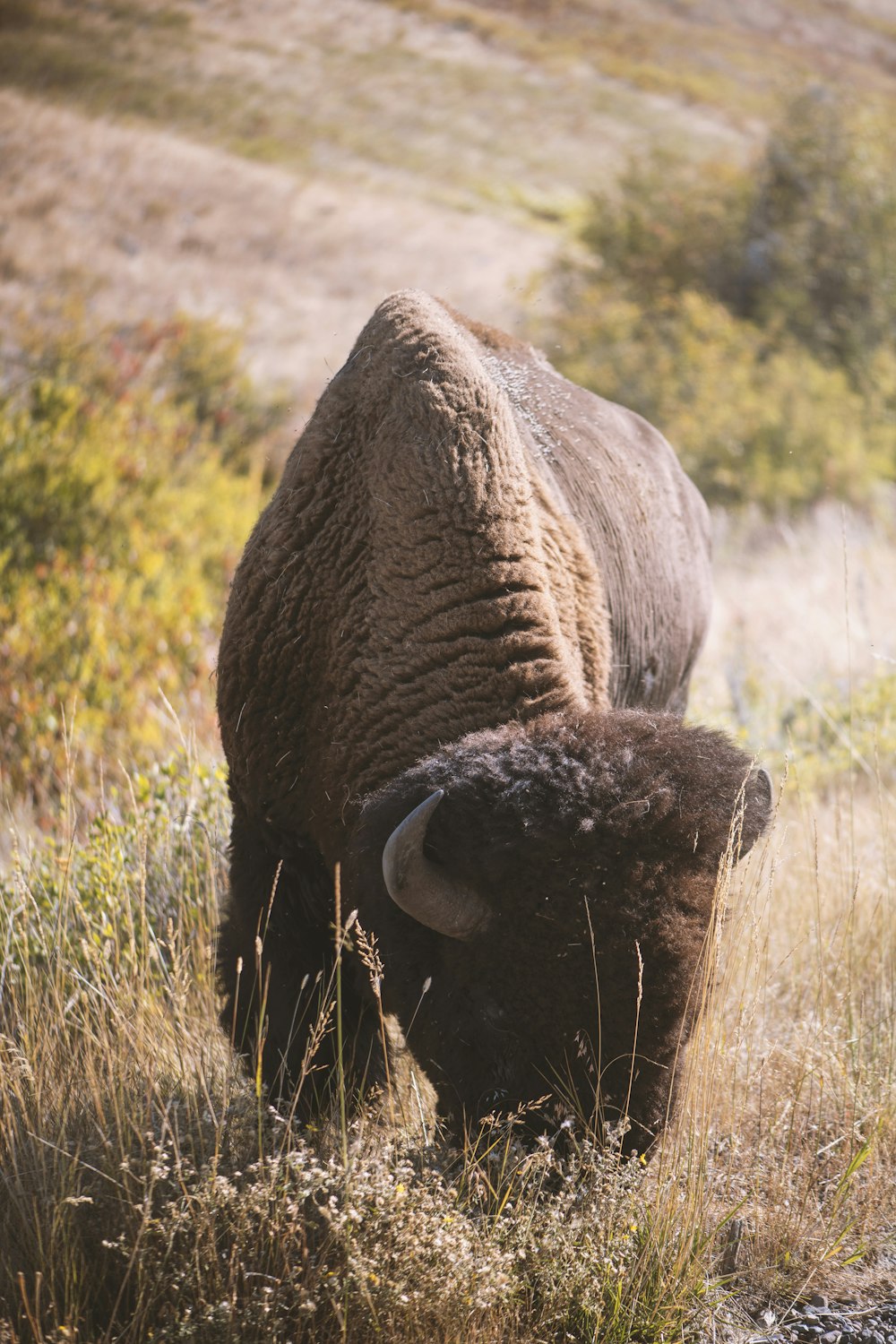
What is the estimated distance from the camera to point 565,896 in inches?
99.3

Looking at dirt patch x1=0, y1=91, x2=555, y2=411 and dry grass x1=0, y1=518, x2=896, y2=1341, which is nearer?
dry grass x1=0, y1=518, x2=896, y2=1341

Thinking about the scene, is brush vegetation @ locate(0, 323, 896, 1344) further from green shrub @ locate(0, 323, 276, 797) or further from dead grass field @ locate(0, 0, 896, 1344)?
green shrub @ locate(0, 323, 276, 797)

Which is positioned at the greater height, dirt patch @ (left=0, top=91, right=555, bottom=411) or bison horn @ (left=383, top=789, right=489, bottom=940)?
bison horn @ (left=383, top=789, right=489, bottom=940)

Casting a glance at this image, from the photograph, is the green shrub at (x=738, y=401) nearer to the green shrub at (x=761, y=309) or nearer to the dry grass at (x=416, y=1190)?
the green shrub at (x=761, y=309)

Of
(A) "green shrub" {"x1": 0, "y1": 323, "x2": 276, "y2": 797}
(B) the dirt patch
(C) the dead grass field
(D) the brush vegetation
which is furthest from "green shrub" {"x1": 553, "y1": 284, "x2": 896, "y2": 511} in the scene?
(D) the brush vegetation

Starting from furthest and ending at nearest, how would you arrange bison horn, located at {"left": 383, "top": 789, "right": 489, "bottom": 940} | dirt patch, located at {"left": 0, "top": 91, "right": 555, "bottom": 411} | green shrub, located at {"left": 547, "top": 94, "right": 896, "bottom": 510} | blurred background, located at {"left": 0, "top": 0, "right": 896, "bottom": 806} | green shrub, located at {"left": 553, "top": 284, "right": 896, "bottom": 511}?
dirt patch, located at {"left": 0, "top": 91, "right": 555, "bottom": 411}
green shrub, located at {"left": 547, "top": 94, "right": 896, "bottom": 510}
green shrub, located at {"left": 553, "top": 284, "right": 896, "bottom": 511}
blurred background, located at {"left": 0, "top": 0, "right": 896, "bottom": 806}
bison horn, located at {"left": 383, "top": 789, "right": 489, "bottom": 940}

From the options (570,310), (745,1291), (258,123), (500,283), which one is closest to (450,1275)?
(745,1291)

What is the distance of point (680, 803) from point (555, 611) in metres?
0.81

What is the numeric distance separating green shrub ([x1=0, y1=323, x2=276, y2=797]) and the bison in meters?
3.02

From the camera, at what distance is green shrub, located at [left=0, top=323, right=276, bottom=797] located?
25.5ft

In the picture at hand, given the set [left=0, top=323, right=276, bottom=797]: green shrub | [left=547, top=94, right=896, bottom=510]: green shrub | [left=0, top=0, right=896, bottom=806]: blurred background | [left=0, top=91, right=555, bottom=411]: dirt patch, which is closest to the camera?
[left=0, top=323, right=276, bottom=797]: green shrub

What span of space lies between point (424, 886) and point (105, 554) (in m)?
8.47

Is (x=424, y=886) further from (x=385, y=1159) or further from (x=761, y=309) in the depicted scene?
(x=761, y=309)

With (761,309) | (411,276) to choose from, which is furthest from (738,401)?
(411,276)
